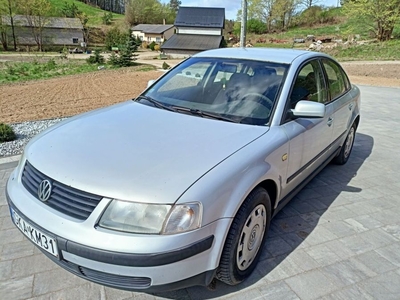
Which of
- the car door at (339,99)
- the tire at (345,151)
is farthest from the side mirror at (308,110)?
the tire at (345,151)

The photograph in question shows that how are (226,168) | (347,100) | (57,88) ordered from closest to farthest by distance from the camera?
(226,168)
(347,100)
(57,88)

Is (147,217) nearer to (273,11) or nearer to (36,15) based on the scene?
(36,15)

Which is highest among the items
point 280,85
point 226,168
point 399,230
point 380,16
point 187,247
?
point 380,16

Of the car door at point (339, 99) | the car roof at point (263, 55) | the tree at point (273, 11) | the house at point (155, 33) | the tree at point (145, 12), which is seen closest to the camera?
the car roof at point (263, 55)

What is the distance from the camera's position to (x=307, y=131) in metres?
2.65

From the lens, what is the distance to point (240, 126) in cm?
226

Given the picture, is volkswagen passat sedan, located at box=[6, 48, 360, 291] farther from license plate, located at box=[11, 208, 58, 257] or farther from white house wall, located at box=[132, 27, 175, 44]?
white house wall, located at box=[132, 27, 175, 44]

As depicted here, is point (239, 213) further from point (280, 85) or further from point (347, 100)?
point (347, 100)

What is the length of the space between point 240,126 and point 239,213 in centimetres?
70

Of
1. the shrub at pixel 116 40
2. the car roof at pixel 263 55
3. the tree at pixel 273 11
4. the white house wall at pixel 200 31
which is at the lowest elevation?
the car roof at pixel 263 55

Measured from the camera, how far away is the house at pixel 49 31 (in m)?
49.6

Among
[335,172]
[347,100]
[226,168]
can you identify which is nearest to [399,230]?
[335,172]

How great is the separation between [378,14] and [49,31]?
5058 cm

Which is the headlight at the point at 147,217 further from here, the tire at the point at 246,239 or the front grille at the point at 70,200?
the tire at the point at 246,239
